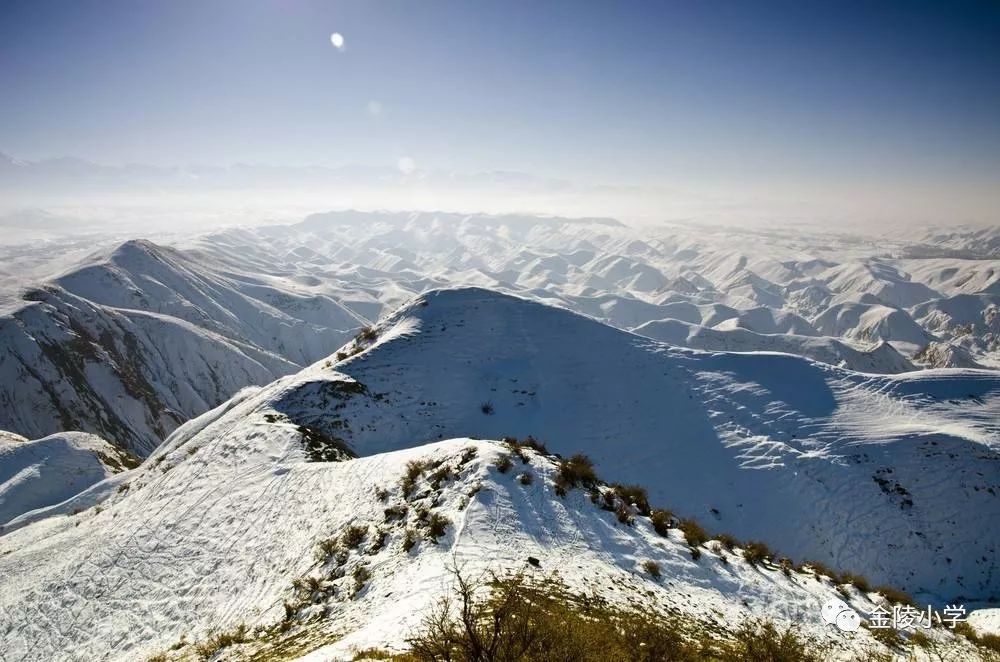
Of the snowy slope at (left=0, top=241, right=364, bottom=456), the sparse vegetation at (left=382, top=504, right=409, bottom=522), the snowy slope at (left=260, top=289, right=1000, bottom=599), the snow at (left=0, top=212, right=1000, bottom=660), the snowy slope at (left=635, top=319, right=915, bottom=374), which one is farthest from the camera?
the snowy slope at (left=635, top=319, right=915, bottom=374)

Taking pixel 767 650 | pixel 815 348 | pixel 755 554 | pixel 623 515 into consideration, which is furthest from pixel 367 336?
pixel 815 348

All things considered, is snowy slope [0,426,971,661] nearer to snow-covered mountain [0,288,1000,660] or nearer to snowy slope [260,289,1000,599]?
snow-covered mountain [0,288,1000,660]

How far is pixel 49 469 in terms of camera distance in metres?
46.8

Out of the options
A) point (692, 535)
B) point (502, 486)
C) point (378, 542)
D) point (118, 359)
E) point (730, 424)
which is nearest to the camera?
point (378, 542)

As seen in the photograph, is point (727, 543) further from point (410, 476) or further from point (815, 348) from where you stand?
point (815, 348)

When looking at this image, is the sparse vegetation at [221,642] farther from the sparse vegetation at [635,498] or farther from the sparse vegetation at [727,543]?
the sparse vegetation at [727,543]

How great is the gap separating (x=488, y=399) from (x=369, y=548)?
2183 cm

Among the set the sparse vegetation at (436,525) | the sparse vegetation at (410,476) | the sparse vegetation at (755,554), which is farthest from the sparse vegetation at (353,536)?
the sparse vegetation at (755,554)

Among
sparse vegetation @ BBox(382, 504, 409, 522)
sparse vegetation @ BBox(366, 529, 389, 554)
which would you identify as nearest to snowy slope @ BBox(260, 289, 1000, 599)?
sparse vegetation @ BBox(382, 504, 409, 522)

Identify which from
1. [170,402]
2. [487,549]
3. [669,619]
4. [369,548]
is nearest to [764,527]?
[669,619]

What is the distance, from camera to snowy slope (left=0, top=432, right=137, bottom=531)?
43000 mm

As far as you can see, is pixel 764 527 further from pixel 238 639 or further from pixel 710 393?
pixel 238 639

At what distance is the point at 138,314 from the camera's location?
130 metres

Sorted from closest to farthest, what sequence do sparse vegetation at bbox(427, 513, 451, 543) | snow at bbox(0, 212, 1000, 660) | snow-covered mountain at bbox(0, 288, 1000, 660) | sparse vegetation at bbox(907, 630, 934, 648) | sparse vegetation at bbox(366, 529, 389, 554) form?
sparse vegetation at bbox(907, 630, 934, 648) < snow-covered mountain at bbox(0, 288, 1000, 660) < sparse vegetation at bbox(427, 513, 451, 543) < snow at bbox(0, 212, 1000, 660) < sparse vegetation at bbox(366, 529, 389, 554)
